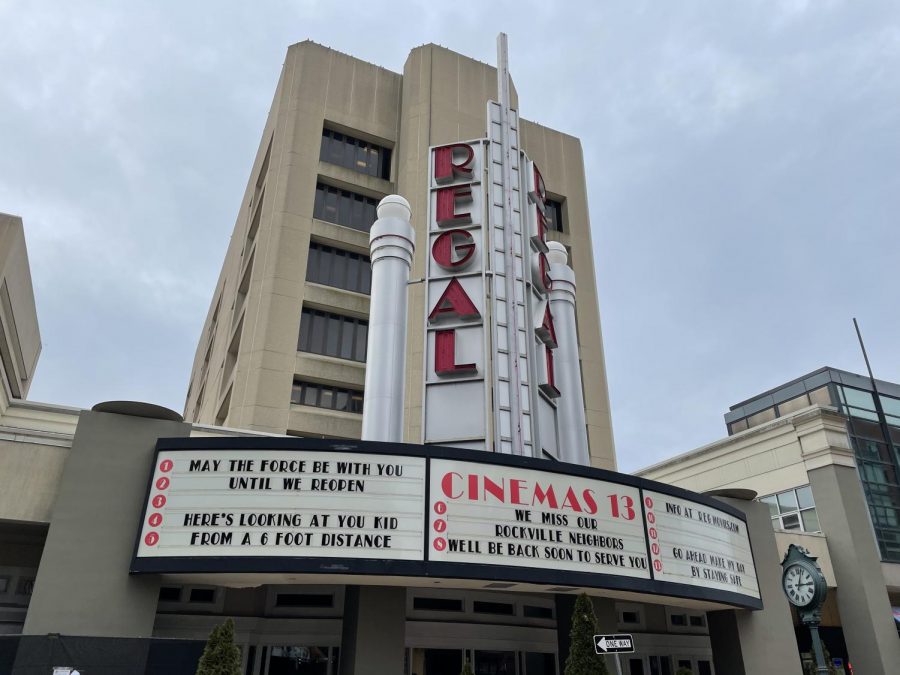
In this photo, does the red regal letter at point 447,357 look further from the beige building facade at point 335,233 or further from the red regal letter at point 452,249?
the beige building facade at point 335,233

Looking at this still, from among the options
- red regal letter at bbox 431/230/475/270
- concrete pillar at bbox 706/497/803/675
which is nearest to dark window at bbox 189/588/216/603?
red regal letter at bbox 431/230/475/270

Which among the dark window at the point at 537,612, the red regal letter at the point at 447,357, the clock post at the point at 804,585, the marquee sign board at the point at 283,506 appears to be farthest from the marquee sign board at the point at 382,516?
the clock post at the point at 804,585

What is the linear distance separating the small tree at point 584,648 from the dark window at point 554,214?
87.8 feet

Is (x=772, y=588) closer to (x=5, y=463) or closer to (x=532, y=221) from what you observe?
(x=532, y=221)

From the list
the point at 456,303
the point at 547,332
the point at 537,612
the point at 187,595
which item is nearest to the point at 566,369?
the point at 547,332

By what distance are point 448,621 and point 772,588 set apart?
408 inches

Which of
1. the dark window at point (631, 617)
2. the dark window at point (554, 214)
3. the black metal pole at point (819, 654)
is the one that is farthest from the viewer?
the dark window at point (554, 214)

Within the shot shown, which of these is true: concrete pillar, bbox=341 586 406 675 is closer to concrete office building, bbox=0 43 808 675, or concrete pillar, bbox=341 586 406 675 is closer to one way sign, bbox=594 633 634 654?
concrete office building, bbox=0 43 808 675

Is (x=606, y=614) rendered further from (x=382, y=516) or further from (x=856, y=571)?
(x=856, y=571)

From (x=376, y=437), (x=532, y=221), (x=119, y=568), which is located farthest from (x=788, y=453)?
(x=119, y=568)

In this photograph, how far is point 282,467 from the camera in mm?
14344

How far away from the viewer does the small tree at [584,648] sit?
14289mm

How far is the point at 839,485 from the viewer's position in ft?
94.4

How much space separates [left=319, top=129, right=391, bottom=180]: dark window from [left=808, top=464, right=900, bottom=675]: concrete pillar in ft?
81.5
